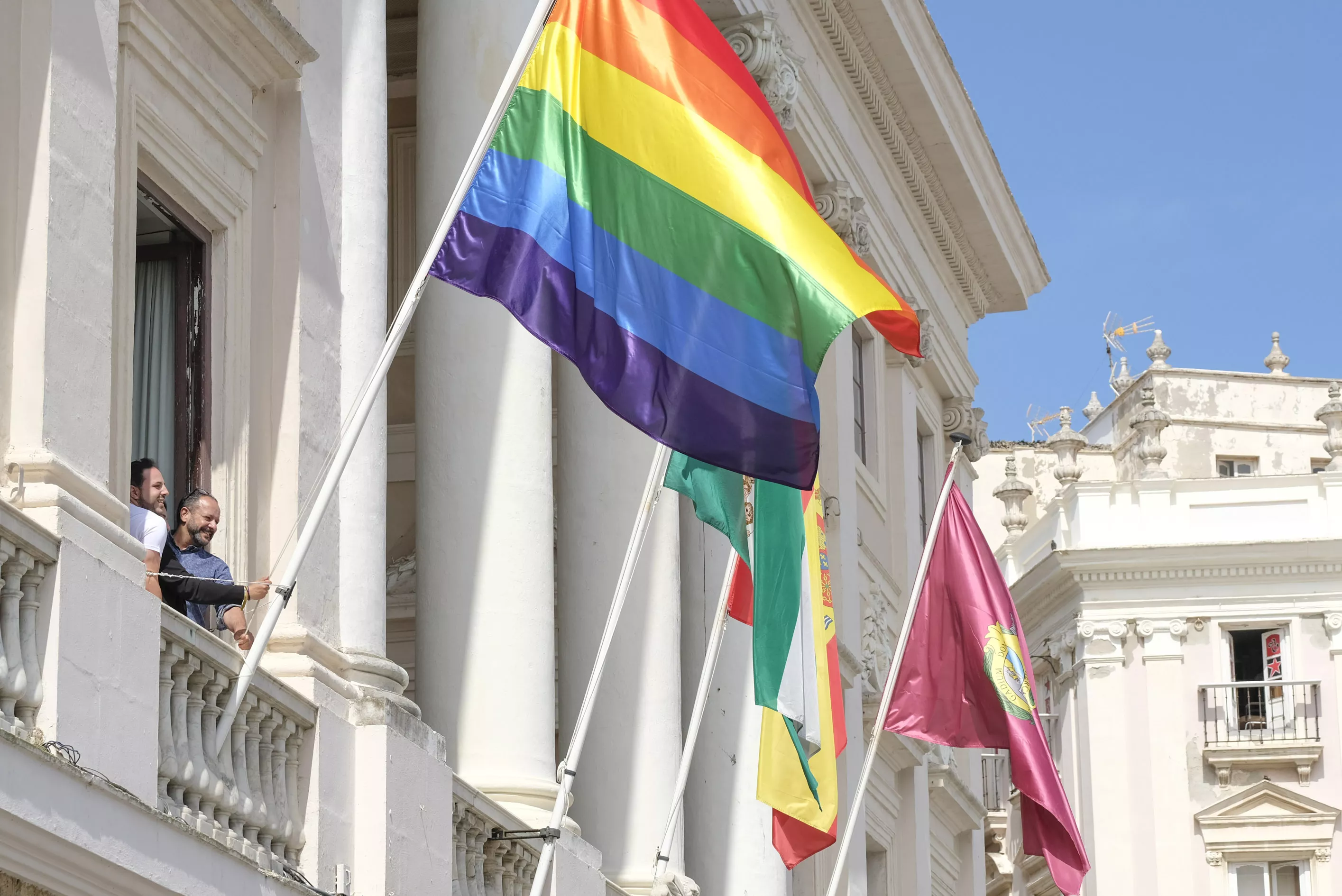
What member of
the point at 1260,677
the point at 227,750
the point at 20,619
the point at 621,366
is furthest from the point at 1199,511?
the point at 20,619

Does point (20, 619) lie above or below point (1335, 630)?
below

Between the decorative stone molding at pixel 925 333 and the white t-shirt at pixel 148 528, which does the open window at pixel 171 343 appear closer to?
the white t-shirt at pixel 148 528

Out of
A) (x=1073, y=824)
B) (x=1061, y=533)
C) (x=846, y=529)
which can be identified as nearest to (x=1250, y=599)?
(x=1061, y=533)

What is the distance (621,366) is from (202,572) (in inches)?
77.6

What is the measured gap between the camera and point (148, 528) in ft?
34.3

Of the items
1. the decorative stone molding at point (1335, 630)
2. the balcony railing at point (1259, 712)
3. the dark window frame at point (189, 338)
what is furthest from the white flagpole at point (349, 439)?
the decorative stone molding at point (1335, 630)

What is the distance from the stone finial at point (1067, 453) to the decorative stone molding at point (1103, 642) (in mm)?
3695

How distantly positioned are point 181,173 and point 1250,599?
35053 mm

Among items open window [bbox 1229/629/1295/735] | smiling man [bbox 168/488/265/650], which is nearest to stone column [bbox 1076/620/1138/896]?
open window [bbox 1229/629/1295/735]

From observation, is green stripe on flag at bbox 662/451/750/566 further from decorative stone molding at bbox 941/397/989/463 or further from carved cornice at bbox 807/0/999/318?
decorative stone molding at bbox 941/397/989/463

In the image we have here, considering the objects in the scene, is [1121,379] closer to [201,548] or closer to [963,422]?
[963,422]

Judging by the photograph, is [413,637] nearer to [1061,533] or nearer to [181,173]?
[181,173]

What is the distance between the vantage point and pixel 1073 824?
19688 mm

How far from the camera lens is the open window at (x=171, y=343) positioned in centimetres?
1194
